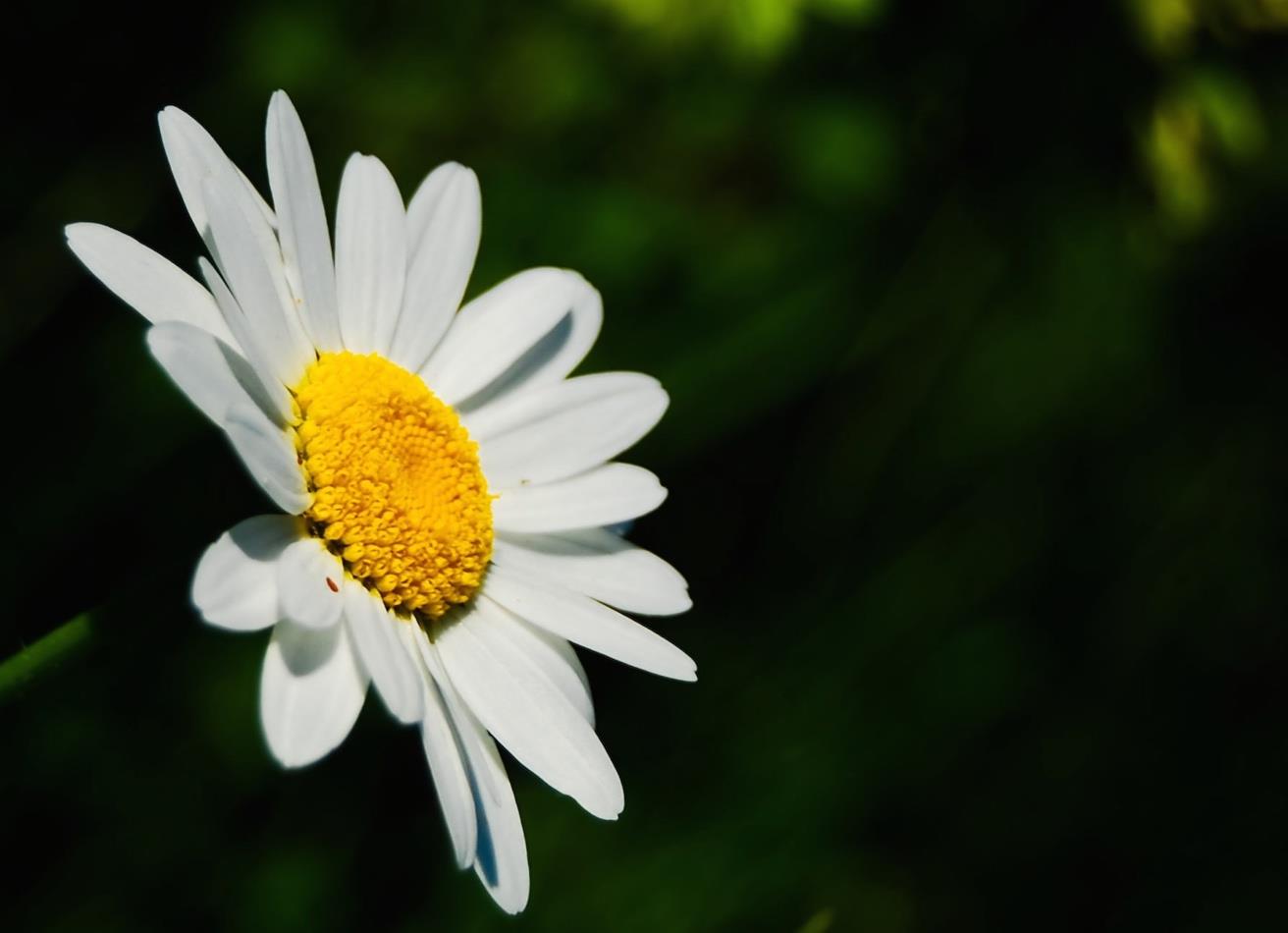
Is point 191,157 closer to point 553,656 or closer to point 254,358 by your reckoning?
point 254,358

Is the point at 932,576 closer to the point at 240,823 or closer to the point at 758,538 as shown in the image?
the point at 758,538

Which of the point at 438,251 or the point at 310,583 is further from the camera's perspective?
the point at 438,251

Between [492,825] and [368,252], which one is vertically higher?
[368,252]

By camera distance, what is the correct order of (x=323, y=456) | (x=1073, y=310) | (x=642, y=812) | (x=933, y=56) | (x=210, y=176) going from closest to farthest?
(x=210, y=176) → (x=323, y=456) → (x=642, y=812) → (x=933, y=56) → (x=1073, y=310)

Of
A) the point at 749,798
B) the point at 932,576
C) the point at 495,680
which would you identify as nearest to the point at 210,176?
the point at 495,680

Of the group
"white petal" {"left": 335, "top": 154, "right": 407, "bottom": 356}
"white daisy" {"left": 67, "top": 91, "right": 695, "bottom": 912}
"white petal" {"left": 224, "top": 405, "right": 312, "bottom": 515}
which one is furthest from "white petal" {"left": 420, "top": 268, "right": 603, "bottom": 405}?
"white petal" {"left": 224, "top": 405, "right": 312, "bottom": 515}

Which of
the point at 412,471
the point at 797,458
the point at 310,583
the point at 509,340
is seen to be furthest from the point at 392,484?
the point at 797,458

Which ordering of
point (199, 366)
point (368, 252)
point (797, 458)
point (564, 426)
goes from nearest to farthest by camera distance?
1. point (199, 366)
2. point (368, 252)
3. point (564, 426)
4. point (797, 458)

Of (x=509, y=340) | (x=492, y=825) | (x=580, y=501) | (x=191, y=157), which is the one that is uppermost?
→ (x=191, y=157)
